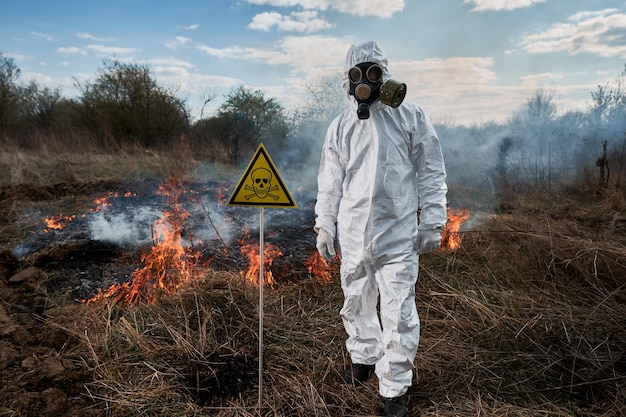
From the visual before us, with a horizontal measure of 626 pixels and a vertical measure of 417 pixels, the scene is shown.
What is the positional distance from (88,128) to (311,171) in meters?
11.4

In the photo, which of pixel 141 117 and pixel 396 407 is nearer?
pixel 396 407

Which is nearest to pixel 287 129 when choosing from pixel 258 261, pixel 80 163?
pixel 80 163

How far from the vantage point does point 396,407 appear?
7.47ft

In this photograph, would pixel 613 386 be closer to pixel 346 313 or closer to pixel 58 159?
pixel 346 313

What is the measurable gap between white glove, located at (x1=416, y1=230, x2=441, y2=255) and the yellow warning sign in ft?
2.67

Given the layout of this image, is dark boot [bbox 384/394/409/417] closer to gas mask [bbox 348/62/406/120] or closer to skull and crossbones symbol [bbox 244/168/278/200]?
skull and crossbones symbol [bbox 244/168/278/200]

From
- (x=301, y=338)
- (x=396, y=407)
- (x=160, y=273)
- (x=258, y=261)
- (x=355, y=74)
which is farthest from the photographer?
(x=258, y=261)

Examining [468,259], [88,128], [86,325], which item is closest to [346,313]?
[86,325]

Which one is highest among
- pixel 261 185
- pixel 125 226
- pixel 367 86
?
pixel 367 86

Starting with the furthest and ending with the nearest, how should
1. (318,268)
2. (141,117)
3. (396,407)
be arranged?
(141,117) → (318,268) → (396,407)

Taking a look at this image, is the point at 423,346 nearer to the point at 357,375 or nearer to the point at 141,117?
the point at 357,375

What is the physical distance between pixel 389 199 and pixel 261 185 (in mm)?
794

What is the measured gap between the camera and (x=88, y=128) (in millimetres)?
16109

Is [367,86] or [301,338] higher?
[367,86]
